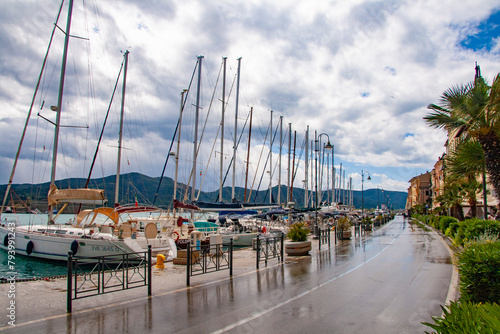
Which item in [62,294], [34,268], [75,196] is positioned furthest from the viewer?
[75,196]

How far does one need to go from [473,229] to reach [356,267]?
20.9ft

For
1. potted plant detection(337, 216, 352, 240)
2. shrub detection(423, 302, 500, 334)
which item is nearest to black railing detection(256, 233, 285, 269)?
shrub detection(423, 302, 500, 334)

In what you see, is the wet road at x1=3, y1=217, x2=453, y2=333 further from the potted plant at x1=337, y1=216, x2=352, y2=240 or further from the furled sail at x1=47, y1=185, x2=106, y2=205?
the potted plant at x1=337, y1=216, x2=352, y2=240

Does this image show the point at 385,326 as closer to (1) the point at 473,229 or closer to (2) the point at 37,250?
(1) the point at 473,229

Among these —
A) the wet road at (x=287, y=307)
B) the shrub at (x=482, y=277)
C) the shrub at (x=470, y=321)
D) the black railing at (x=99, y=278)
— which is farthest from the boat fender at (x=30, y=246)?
the shrub at (x=470, y=321)

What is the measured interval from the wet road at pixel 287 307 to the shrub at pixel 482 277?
997mm

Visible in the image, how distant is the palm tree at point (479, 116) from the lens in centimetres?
1188

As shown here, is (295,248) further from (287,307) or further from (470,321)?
(470,321)

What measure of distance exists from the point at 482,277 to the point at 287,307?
402cm

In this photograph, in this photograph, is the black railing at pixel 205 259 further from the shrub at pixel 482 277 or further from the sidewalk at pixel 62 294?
the shrub at pixel 482 277

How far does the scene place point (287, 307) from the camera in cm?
790

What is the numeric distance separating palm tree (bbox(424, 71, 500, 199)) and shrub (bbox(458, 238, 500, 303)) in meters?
6.15

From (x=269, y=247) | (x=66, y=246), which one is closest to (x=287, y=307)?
(x=269, y=247)

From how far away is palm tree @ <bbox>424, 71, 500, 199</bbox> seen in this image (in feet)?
39.0
